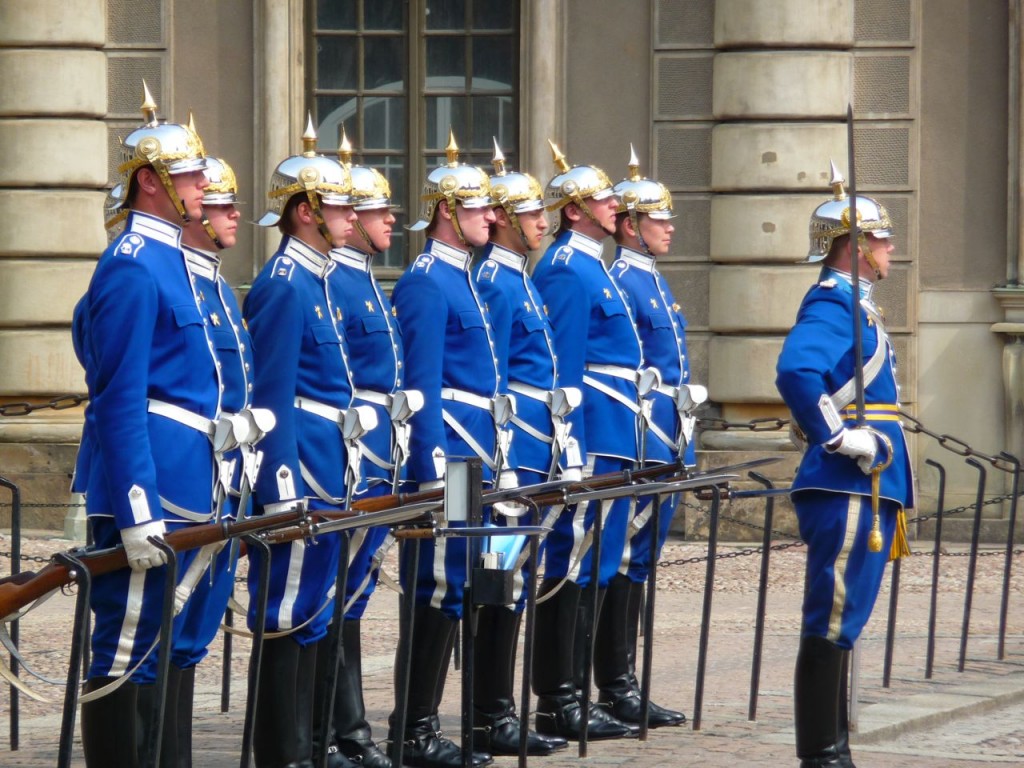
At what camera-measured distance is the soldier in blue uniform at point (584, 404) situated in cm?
744

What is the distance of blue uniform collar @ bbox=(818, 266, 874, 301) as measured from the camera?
662cm

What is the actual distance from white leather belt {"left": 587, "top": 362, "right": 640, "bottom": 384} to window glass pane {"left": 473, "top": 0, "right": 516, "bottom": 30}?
6645 millimetres

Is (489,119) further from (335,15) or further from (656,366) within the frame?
(656,366)

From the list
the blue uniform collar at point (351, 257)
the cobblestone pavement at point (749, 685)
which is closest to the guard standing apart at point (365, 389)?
the blue uniform collar at point (351, 257)

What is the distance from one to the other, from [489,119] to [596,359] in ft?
21.5

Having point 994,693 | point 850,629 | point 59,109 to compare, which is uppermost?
point 59,109

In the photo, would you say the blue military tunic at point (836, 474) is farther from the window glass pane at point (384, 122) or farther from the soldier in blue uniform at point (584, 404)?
the window glass pane at point (384, 122)

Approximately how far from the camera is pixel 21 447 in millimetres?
13414

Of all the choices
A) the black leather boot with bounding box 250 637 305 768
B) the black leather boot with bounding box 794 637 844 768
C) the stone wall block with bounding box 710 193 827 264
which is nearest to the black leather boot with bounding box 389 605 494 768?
the black leather boot with bounding box 250 637 305 768

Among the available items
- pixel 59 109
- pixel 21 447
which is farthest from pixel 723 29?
pixel 21 447

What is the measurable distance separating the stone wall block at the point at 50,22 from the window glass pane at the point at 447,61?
224cm

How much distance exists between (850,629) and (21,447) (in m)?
8.20

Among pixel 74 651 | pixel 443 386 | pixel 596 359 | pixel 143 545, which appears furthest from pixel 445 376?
pixel 74 651

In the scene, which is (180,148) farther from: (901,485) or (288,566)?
(901,485)
